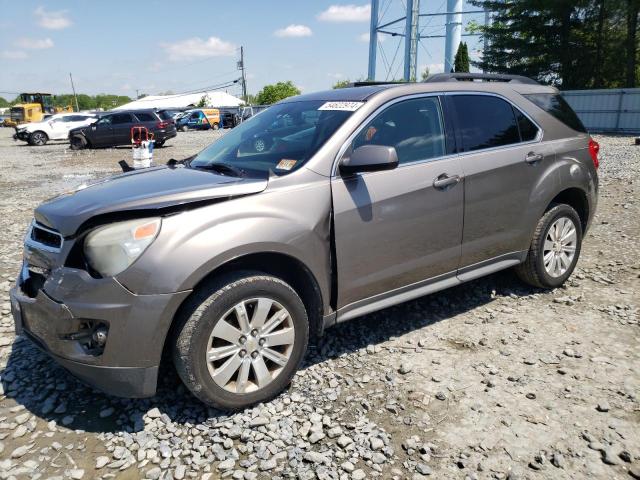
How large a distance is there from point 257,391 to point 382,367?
36.6 inches

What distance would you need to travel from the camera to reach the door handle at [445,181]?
134 inches

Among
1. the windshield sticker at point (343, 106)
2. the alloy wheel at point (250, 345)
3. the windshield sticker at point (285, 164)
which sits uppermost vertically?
the windshield sticker at point (343, 106)

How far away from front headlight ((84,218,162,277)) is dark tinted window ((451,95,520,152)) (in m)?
2.34

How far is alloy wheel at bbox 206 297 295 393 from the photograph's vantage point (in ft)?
8.70

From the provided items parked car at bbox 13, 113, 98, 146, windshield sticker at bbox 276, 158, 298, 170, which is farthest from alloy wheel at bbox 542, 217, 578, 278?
parked car at bbox 13, 113, 98, 146

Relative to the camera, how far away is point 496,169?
12.3 ft

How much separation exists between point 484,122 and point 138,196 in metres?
2.62

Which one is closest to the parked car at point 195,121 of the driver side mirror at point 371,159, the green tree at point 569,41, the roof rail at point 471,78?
the green tree at point 569,41

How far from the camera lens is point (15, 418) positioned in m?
2.81

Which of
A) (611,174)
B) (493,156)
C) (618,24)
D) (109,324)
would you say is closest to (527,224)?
(493,156)

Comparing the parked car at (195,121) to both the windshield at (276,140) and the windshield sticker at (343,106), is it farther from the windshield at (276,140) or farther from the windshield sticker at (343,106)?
the windshield sticker at (343,106)

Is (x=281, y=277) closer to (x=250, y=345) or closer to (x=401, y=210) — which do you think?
(x=250, y=345)

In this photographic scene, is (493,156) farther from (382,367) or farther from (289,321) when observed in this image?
(289,321)

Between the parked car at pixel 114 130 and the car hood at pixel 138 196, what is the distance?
66.2ft
